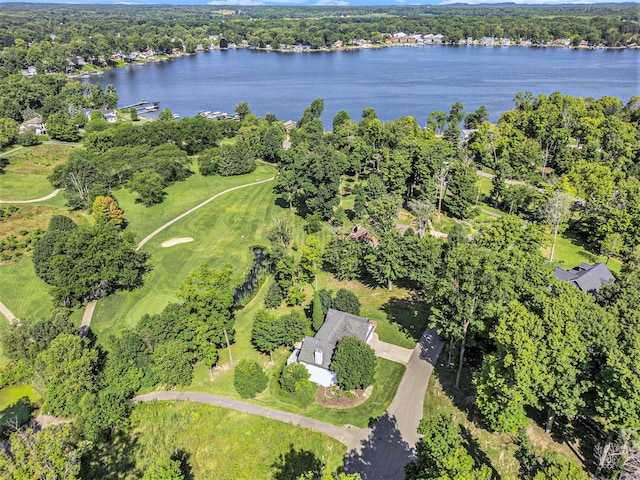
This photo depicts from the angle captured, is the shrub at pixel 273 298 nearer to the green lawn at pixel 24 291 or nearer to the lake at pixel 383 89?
the green lawn at pixel 24 291

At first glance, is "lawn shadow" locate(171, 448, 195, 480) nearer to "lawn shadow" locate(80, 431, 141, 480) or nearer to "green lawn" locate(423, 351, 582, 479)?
"lawn shadow" locate(80, 431, 141, 480)

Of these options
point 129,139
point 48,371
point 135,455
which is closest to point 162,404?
point 135,455

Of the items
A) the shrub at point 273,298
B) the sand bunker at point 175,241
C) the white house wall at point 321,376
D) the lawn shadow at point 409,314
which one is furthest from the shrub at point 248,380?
the sand bunker at point 175,241

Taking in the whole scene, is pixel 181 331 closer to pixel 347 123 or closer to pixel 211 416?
pixel 211 416

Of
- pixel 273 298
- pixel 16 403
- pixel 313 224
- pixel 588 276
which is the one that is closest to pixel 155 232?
pixel 313 224

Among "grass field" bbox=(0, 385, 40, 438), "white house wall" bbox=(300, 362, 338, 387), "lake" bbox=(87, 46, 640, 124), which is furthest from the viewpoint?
"lake" bbox=(87, 46, 640, 124)

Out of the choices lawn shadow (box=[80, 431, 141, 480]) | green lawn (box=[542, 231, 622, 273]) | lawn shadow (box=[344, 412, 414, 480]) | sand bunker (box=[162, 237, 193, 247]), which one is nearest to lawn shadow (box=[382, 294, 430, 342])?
lawn shadow (box=[344, 412, 414, 480])

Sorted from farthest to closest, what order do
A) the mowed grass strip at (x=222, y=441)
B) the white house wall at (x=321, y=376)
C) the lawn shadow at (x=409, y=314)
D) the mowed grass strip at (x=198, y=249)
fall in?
the mowed grass strip at (x=198, y=249) → the lawn shadow at (x=409, y=314) → the white house wall at (x=321, y=376) → the mowed grass strip at (x=222, y=441)
